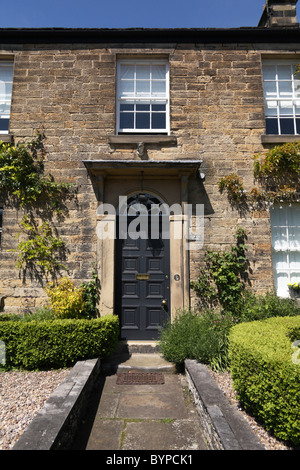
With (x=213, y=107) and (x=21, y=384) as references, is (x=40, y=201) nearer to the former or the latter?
(x=21, y=384)

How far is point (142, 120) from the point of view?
7.30 metres

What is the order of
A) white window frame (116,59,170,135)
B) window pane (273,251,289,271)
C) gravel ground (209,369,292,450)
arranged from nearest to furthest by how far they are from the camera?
gravel ground (209,369,292,450) → window pane (273,251,289,271) → white window frame (116,59,170,135)

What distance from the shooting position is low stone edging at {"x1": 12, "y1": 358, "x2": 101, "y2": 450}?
9.04 feet

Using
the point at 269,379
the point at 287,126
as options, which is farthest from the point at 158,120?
the point at 269,379

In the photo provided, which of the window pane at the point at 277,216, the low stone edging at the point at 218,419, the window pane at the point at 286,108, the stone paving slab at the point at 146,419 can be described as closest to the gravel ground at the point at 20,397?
the stone paving slab at the point at 146,419

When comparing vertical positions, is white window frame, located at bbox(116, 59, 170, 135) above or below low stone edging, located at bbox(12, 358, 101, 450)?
above

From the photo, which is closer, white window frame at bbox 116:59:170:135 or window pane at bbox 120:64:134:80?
white window frame at bbox 116:59:170:135

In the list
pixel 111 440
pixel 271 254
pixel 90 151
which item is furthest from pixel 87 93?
pixel 111 440

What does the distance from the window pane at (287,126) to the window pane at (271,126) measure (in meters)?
0.15

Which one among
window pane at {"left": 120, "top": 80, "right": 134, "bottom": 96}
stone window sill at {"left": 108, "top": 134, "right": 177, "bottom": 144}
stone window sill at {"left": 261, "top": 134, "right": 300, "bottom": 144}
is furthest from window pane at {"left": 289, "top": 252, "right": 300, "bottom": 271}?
window pane at {"left": 120, "top": 80, "right": 134, "bottom": 96}

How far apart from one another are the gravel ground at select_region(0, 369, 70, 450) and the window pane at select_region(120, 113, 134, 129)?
5.18 metres

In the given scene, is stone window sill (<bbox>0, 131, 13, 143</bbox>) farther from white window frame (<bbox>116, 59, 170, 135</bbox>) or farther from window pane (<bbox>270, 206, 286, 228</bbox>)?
window pane (<bbox>270, 206, 286, 228</bbox>)

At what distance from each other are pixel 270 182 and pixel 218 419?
516 centimetres

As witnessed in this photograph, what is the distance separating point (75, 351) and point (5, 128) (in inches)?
208
